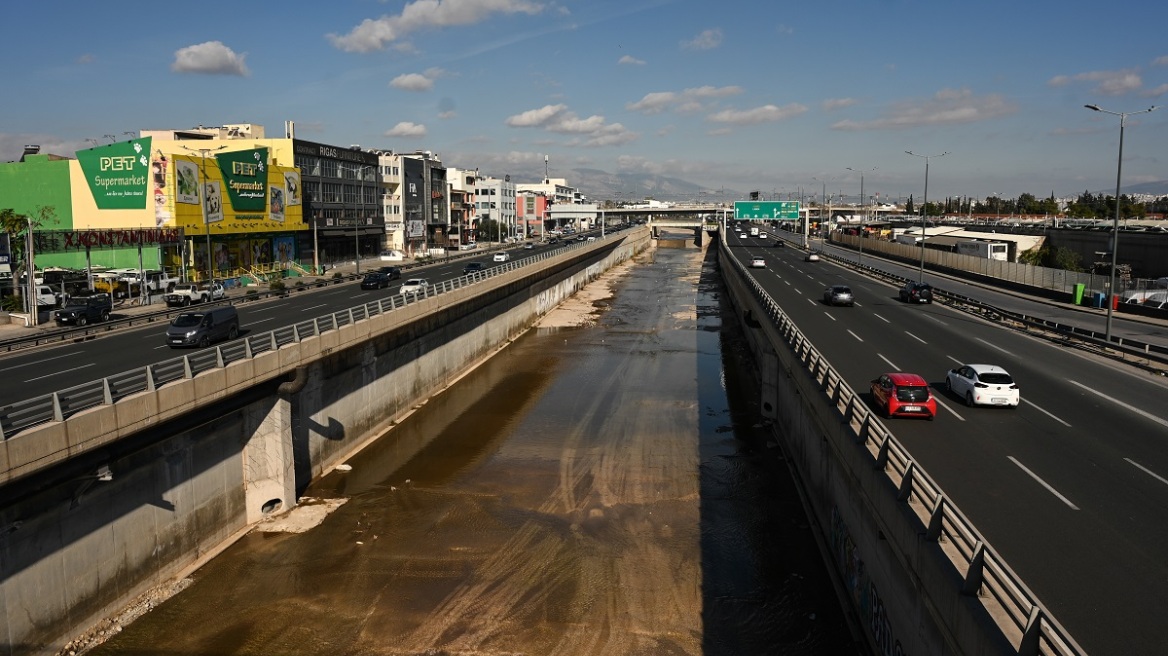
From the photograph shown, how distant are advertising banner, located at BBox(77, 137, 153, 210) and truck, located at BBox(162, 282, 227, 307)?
55.6 ft

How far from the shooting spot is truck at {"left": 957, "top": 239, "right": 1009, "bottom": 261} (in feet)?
320

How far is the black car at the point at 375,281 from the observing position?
211 feet

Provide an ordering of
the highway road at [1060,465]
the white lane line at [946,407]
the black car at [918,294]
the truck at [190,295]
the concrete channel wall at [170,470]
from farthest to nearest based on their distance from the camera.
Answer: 1. the black car at [918,294]
2. the truck at [190,295]
3. the white lane line at [946,407]
4. the concrete channel wall at [170,470]
5. the highway road at [1060,465]

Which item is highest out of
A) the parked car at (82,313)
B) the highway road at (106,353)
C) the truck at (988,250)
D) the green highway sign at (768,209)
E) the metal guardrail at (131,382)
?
the green highway sign at (768,209)

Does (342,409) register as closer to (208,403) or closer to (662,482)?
(208,403)

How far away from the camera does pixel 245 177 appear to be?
77625 millimetres

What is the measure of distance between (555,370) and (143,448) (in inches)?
1307

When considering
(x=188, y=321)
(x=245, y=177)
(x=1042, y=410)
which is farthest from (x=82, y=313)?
(x=1042, y=410)

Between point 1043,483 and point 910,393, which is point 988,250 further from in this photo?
point 1043,483

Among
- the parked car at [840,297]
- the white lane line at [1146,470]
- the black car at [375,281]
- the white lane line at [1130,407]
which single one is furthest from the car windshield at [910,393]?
the black car at [375,281]

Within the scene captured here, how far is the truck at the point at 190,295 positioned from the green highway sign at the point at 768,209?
339 ft

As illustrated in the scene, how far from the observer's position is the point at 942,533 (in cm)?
1395

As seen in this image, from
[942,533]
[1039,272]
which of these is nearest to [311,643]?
[942,533]

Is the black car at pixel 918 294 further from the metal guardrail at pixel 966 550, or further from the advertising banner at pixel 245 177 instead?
the advertising banner at pixel 245 177
